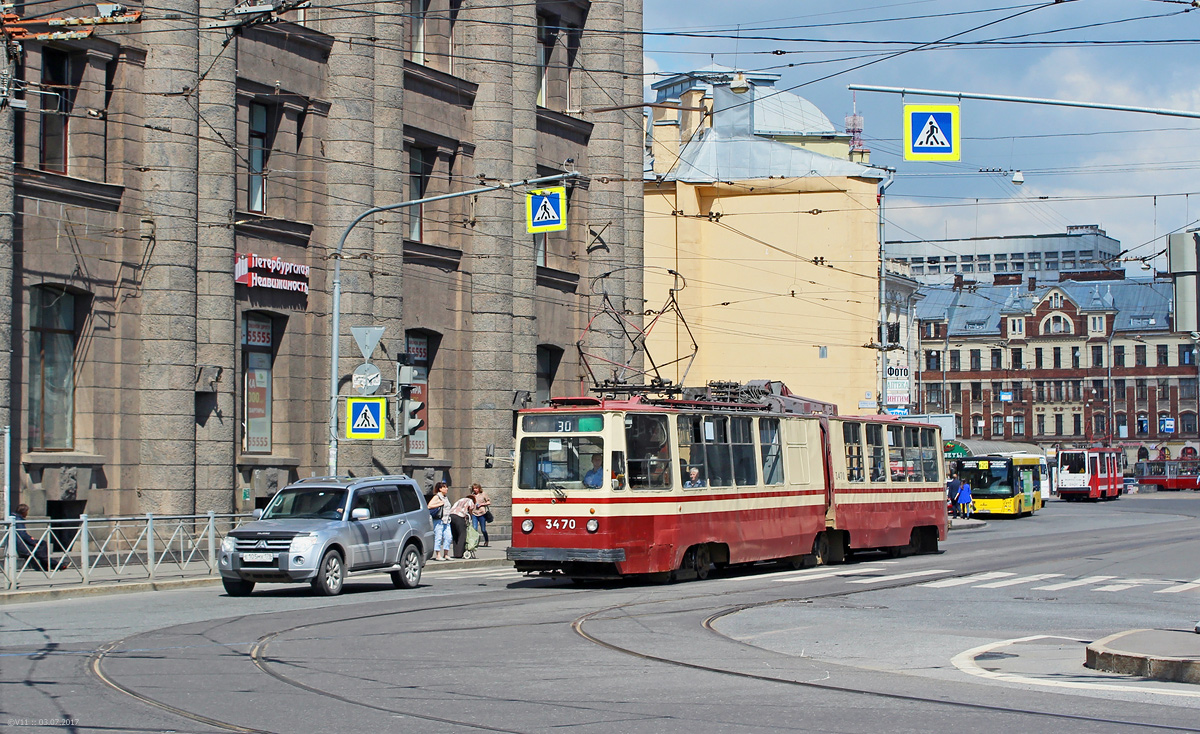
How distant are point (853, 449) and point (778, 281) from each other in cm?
3972

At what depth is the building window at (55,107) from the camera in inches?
1035

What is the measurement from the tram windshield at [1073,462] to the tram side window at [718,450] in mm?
63474

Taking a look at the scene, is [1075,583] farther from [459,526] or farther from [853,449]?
[459,526]

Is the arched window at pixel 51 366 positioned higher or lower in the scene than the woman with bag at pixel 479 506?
higher

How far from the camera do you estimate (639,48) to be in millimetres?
44438

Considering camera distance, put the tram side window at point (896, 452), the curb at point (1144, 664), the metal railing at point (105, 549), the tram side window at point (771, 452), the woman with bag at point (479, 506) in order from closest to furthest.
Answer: the curb at point (1144, 664), the metal railing at point (105, 549), the tram side window at point (771, 452), the tram side window at point (896, 452), the woman with bag at point (479, 506)

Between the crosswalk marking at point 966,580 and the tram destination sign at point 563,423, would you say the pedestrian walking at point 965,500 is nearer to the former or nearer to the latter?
the crosswalk marking at point 966,580

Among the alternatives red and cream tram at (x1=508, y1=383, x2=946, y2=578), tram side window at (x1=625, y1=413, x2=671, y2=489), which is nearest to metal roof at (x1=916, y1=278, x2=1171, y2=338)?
red and cream tram at (x1=508, y1=383, x2=946, y2=578)

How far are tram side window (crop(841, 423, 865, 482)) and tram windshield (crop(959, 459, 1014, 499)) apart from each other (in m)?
34.6

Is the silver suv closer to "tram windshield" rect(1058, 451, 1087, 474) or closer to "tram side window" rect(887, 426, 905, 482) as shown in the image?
"tram side window" rect(887, 426, 905, 482)

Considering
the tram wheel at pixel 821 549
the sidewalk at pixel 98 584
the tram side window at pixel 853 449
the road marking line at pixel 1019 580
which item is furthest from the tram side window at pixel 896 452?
the sidewalk at pixel 98 584

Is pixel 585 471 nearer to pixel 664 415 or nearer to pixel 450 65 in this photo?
pixel 664 415

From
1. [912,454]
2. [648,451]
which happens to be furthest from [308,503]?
[912,454]

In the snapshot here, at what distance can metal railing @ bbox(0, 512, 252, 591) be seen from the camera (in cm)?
2125
